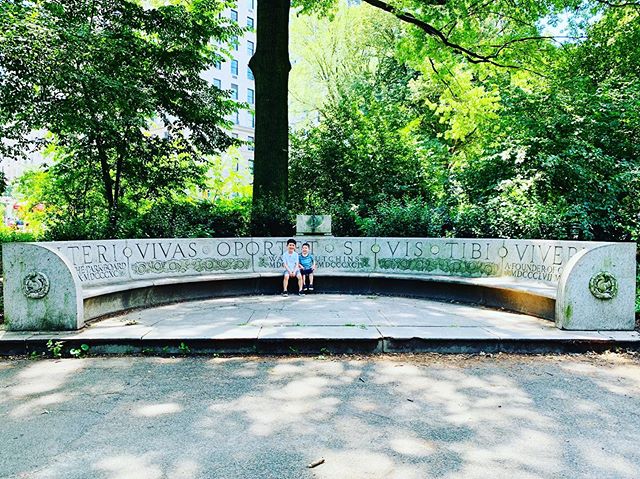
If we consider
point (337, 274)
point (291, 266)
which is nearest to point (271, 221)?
point (291, 266)

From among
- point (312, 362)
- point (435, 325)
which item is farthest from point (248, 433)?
point (435, 325)

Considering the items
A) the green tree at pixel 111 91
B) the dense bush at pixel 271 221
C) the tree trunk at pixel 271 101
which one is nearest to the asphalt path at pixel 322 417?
the green tree at pixel 111 91

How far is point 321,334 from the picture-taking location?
5.66m

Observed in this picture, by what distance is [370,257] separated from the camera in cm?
1002

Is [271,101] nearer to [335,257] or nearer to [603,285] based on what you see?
[335,257]

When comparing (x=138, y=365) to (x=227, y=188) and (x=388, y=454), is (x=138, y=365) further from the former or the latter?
(x=227, y=188)

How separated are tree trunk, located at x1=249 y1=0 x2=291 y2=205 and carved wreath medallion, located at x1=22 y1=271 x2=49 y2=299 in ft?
19.8

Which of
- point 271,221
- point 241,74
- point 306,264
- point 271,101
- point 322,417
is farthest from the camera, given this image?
point 241,74

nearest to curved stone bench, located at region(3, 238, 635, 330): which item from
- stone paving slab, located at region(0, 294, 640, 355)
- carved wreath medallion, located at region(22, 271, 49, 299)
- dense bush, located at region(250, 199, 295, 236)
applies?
carved wreath medallion, located at region(22, 271, 49, 299)

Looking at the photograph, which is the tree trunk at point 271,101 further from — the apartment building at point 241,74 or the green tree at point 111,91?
the apartment building at point 241,74

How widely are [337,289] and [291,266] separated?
3.92 feet

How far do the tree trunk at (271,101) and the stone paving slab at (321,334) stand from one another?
16.6 feet

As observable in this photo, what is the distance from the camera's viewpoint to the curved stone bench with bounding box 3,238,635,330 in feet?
19.0

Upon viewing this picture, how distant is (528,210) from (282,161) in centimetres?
578
